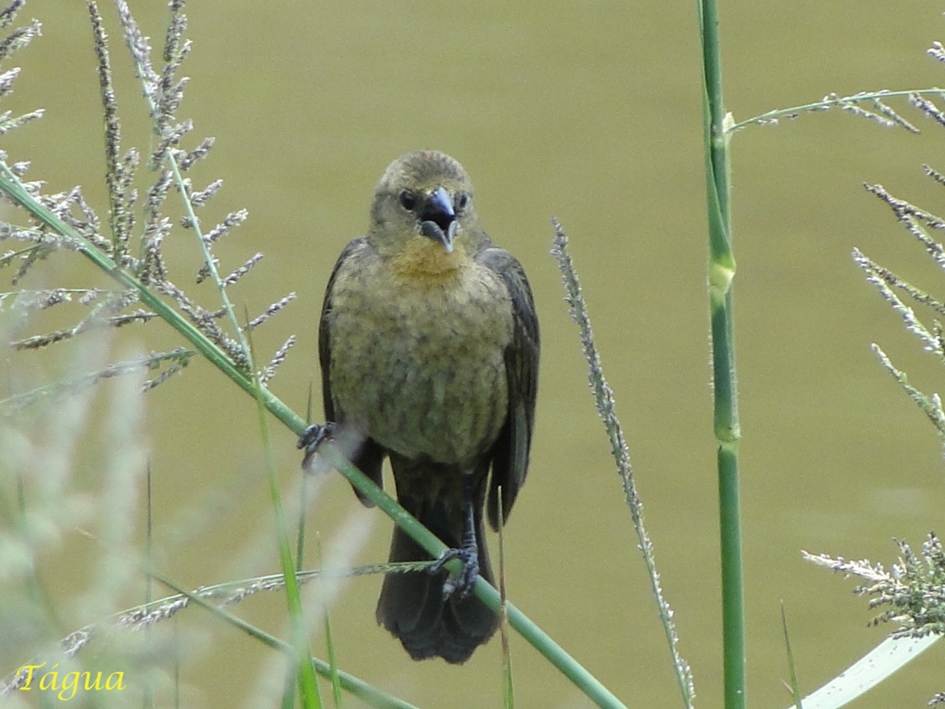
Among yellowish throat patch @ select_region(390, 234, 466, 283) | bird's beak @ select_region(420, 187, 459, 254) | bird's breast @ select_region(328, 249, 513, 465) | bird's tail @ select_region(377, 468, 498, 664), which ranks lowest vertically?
bird's tail @ select_region(377, 468, 498, 664)

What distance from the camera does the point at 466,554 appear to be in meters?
2.84

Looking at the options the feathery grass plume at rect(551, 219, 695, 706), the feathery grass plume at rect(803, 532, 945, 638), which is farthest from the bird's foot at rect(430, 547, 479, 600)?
the feathery grass plume at rect(803, 532, 945, 638)

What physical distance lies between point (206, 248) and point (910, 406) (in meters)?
4.32

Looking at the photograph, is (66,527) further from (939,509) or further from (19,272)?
(939,509)

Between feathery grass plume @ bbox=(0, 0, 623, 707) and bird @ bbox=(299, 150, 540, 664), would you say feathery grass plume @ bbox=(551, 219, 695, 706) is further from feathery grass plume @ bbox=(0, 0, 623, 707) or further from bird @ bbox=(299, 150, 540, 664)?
bird @ bbox=(299, 150, 540, 664)

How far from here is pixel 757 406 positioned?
5770 mm

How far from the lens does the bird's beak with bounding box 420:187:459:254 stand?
2.70 m

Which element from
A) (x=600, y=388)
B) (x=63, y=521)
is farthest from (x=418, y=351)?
(x=63, y=521)

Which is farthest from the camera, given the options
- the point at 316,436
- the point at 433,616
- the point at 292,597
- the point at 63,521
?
the point at 433,616

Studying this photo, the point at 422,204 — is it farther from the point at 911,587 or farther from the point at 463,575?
the point at 911,587

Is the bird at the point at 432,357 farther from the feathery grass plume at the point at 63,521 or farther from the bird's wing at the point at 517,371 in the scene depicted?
the feathery grass plume at the point at 63,521

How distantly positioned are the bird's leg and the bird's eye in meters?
0.55

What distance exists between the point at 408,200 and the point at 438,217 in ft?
0.20

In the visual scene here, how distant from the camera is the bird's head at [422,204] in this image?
8.89ft
